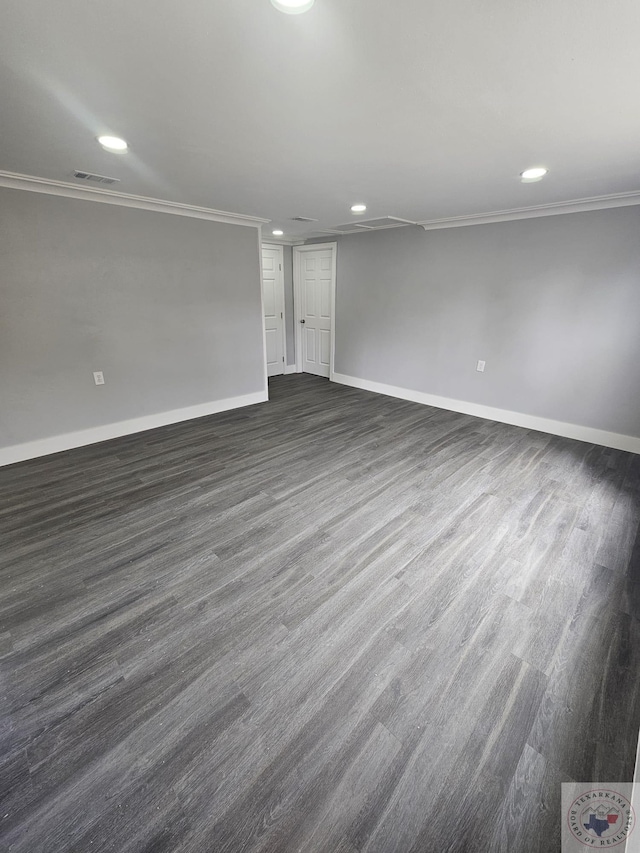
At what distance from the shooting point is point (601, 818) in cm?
109

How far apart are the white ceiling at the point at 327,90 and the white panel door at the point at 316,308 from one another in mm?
3128

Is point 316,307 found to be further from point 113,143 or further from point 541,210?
point 113,143

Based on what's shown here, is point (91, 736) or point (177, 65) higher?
point (177, 65)

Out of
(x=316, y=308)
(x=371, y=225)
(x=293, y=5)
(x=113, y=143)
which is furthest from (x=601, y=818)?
(x=316, y=308)

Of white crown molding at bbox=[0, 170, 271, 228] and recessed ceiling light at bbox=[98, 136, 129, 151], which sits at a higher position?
white crown molding at bbox=[0, 170, 271, 228]

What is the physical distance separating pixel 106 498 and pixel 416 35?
3107 millimetres

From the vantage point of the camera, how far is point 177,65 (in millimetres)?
1389

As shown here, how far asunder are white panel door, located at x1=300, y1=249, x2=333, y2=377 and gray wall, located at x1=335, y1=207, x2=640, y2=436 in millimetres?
421

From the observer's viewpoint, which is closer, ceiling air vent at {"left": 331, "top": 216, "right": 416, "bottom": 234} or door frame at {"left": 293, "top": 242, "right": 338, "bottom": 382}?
ceiling air vent at {"left": 331, "top": 216, "right": 416, "bottom": 234}

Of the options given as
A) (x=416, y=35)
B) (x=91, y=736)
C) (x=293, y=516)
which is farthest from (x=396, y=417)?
(x=91, y=736)

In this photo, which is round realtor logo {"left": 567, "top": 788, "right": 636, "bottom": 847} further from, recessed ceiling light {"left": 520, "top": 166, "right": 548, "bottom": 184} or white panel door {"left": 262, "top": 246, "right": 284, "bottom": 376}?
white panel door {"left": 262, "top": 246, "right": 284, "bottom": 376}

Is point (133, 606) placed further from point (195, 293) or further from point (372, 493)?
point (195, 293)

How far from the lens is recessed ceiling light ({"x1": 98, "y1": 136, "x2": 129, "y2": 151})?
6.71 feet

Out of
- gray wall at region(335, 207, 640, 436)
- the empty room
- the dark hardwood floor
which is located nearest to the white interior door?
gray wall at region(335, 207, 640, 436)
